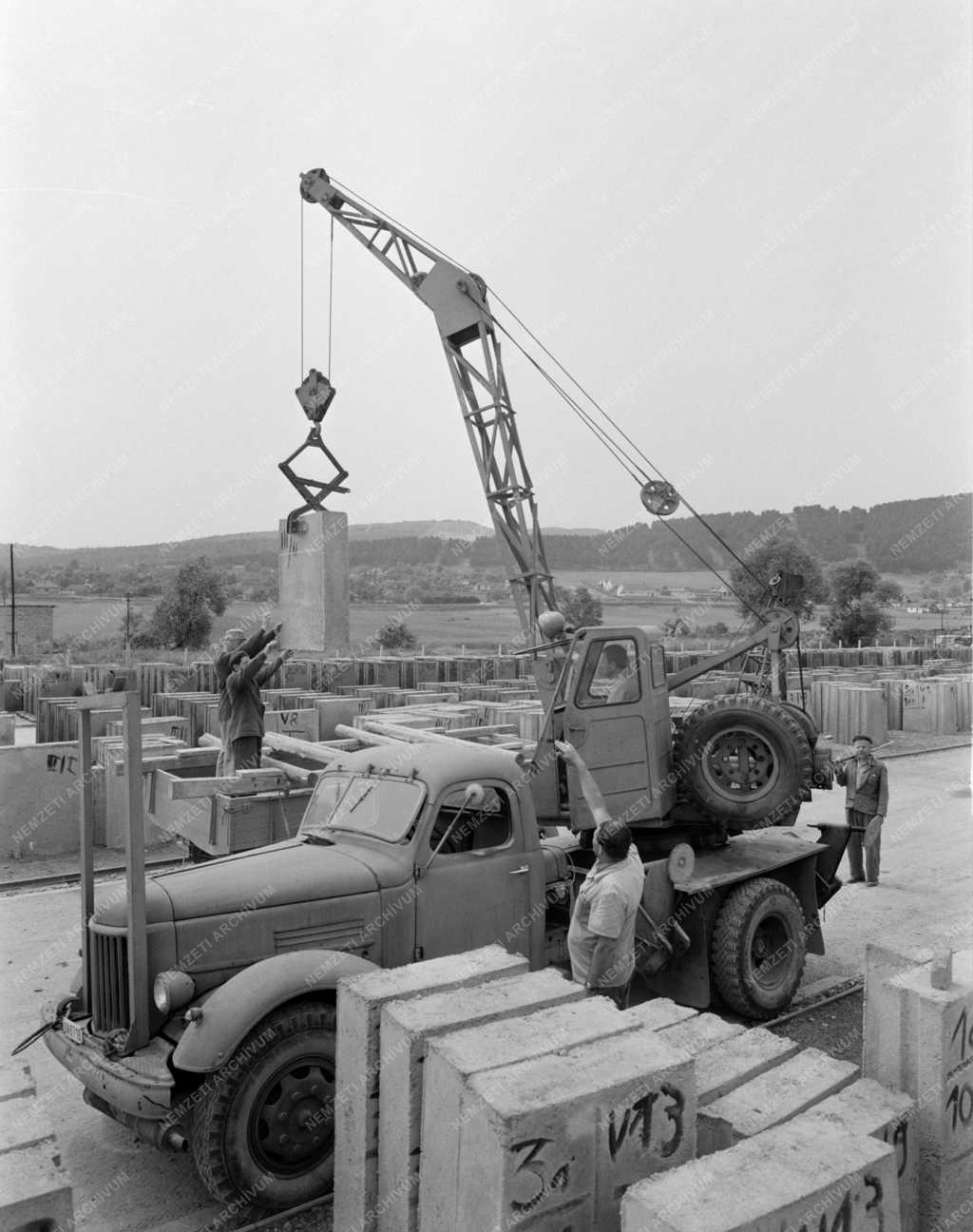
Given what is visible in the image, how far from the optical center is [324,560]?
7801 mm

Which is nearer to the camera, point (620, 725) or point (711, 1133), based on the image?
point (711, 1133)

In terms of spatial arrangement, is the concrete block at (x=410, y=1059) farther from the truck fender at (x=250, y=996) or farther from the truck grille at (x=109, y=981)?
the truck grille at (x=109, y=981)

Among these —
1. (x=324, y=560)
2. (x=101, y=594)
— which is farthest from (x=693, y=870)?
(x=101, y=594)

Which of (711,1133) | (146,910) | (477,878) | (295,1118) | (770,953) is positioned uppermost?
(146,910)

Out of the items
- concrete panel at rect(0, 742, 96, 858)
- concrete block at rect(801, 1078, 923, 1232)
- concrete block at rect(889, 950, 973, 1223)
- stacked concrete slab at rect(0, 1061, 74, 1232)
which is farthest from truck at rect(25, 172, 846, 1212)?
concrete panel at rect(0, 742, 96, 858)

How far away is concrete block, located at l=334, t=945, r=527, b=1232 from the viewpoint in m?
3.81

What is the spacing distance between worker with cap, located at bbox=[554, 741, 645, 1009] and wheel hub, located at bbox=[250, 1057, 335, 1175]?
56.9 inches

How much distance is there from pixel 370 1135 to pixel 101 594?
2533 inches

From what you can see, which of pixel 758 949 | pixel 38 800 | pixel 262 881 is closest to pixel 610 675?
pixel 758 949

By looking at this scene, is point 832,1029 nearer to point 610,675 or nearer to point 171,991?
point 610,675

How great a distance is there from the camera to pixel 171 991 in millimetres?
4707

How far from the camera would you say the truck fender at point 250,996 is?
4391mm

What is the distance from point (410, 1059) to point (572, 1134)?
685 millimetres

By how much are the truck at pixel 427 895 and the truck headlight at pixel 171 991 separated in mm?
11
